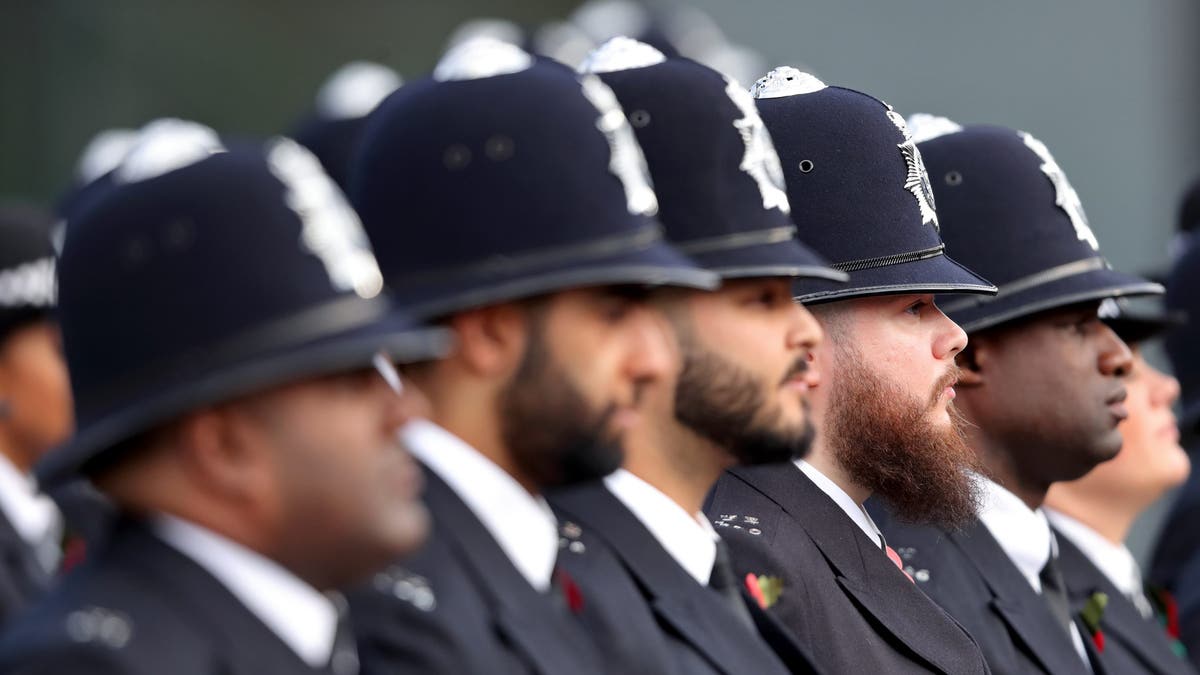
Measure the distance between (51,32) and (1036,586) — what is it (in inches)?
362

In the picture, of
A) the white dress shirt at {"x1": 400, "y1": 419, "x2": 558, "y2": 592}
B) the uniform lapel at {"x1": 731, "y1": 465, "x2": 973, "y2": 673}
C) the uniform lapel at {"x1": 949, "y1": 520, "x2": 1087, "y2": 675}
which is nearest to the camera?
the white dress shirt at {"x1": 400, "y1": 419, "x2": 558, "y2": 592}

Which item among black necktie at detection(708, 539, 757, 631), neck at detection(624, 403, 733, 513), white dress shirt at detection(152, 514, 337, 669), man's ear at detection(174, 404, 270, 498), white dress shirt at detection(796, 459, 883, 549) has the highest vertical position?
man's ear at detection(174, 404, 270, 498)

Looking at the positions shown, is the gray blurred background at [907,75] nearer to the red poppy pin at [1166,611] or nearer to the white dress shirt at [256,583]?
the red poppy pin at [1166,611]

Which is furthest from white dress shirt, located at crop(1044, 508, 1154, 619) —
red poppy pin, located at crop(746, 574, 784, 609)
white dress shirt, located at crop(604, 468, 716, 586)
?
white dress shirt, located at crop(604, 468, 716, 586)

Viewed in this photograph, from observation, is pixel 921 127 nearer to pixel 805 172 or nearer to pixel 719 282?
pixel 805 172

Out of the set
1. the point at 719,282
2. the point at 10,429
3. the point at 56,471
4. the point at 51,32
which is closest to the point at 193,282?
→ the point at 56,471

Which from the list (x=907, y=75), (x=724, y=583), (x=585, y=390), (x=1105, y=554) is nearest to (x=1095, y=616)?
(x=1105, y=554)

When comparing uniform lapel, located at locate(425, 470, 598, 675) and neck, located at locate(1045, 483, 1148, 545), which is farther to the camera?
neck, located at locate(1045, 483, 1148, 545)

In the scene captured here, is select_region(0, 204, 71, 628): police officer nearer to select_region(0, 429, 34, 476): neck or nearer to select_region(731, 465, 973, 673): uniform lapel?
select_region(0, 429, 34, 476): neck

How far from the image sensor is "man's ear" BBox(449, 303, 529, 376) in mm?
3412

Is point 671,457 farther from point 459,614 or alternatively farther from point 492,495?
point 459,614

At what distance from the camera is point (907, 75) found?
1364 cm

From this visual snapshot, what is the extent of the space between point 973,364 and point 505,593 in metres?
2.61

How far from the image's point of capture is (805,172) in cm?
485
